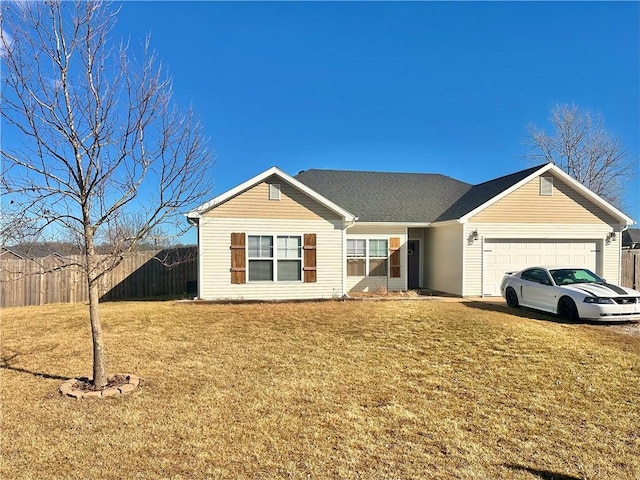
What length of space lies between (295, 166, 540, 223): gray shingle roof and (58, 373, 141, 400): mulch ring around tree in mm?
11336

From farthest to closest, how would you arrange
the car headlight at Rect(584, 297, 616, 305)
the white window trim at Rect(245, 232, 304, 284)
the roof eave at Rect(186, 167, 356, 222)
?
the white window trim at Rect(245, 232, 304, 284)
the roof eave at Rect(186, 167, 356, 222)
the car headlight at Rect(584, 297, 616, 305)

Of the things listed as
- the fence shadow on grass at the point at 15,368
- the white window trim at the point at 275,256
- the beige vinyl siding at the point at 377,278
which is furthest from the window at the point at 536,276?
Answer: the fence shadow on grass at the point at 15,368

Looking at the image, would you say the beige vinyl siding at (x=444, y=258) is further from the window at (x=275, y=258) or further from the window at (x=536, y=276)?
the window at (x=275, y=258)

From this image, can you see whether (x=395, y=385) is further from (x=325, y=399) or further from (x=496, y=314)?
(x=496, y=314)

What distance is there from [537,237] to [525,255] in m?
0.81

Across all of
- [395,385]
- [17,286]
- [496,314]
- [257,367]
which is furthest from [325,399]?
[17,286]

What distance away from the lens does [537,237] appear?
1545 cm

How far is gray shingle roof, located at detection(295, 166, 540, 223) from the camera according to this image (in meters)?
16.5

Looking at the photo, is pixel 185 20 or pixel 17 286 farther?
pixel 17 286

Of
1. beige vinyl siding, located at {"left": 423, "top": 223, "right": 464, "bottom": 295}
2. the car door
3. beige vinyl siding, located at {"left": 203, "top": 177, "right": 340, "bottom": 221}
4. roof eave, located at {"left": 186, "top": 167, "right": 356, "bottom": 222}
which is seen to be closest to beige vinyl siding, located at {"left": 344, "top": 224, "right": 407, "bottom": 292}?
beige vinyl siding, located at {"left": 423, "top": 223, "right": 464, "bottom": 295}

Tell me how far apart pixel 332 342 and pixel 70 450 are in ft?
17.3

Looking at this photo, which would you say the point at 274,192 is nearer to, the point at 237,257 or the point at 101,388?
the point at 237,257

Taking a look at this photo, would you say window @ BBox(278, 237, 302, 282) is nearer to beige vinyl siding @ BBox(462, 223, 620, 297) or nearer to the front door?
the front door

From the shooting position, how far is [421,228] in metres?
17.9
